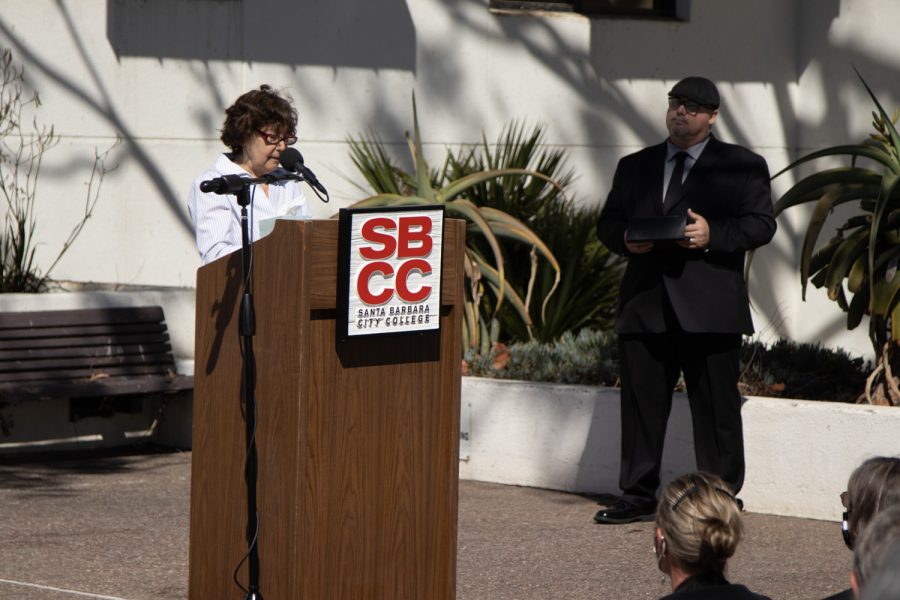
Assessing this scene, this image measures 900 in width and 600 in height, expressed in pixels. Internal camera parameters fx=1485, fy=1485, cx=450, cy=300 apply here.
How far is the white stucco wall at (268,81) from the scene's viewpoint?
10375mm

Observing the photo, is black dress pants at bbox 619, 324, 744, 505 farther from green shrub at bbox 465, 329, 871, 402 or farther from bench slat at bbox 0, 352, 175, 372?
bench slat at bbox 0, 352, 175, 372

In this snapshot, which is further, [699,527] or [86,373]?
[86,373]

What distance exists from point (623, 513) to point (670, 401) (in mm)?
587

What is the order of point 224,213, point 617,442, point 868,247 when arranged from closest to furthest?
point 224,213
point 868,247
point 617,442

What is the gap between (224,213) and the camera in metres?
5.41

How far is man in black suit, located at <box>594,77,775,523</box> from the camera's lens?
691cm

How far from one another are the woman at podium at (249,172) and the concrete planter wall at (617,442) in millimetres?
2866

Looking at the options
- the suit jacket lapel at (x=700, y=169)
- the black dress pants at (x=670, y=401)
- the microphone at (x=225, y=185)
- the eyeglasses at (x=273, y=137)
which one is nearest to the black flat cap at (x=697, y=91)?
the suit jacket lapel at (x=700, y=169)

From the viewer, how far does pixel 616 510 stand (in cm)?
713

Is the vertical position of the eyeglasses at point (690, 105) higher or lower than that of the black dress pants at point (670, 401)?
higher

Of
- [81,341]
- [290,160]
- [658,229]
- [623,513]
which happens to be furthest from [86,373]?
[290,160]

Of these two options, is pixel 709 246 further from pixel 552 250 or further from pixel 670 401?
pixel 552 250

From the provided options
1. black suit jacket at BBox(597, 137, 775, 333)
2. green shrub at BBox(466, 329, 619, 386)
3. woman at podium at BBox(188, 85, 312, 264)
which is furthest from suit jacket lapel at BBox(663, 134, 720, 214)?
woman at podium at BBox(188, 85, 312, 264)

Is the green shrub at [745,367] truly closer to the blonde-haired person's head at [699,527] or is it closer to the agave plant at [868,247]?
the agave plant at [868,247]
